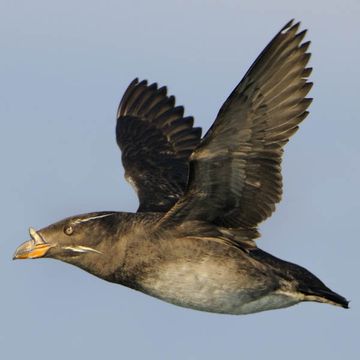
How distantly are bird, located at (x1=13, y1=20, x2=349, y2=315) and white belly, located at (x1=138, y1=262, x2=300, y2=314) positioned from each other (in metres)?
0.01

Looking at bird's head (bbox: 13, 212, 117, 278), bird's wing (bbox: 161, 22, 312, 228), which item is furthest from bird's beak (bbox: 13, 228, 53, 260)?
bird's wing (bbox: 161, 22, 312, 228)

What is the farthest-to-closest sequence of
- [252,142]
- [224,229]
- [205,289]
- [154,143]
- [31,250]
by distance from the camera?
[154,143], [224,229], [31,250], [205,289], [252,142]

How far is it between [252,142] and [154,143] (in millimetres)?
4512

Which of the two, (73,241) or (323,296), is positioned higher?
(73,241)

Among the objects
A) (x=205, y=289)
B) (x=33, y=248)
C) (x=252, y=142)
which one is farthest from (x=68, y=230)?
(x=252, y=142)

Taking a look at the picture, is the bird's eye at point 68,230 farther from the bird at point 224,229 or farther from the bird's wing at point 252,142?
the bird's wing at point 252,142

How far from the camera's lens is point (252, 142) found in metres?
13.6

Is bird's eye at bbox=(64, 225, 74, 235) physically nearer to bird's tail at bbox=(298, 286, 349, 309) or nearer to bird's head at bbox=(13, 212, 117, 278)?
bird's head at bbox=(13, 212, 117, 278)

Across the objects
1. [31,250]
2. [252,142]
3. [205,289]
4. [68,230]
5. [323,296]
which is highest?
[252,142]

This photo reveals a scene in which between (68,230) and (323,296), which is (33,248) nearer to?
(68,230)

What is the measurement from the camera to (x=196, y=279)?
45.9ft

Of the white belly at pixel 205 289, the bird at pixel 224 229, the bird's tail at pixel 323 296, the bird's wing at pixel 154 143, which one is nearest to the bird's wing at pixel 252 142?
the bird at pixel 224 229

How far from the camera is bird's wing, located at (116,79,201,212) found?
1652 centimetres

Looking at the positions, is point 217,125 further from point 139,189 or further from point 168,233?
point 139,189
